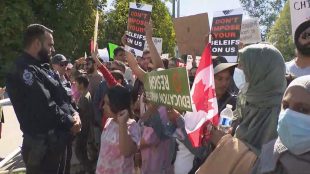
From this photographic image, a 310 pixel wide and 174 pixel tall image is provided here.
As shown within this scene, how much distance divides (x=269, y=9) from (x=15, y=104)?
172ft

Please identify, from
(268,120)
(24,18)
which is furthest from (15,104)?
(24,18)

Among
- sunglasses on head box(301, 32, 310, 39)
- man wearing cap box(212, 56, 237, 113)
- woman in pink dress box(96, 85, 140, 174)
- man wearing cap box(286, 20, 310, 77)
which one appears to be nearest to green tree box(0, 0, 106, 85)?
woman in pink dress box(96, 85, 140, 174)

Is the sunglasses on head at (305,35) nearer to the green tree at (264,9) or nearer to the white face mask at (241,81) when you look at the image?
the white face mask at (241,81)

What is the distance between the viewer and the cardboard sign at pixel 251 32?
8.67 m

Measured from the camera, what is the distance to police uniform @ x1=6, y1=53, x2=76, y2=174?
16.5 feet

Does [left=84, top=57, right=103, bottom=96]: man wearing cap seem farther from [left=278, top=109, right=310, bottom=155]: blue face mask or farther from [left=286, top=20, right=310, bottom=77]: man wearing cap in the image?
[left=278, top=109, right=310, bottom=155]: blue face mask

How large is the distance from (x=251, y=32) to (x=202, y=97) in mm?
5721

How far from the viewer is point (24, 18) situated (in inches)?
665

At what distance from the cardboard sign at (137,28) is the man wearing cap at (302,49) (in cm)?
533

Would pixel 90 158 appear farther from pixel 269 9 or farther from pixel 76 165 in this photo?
pixel 269 9

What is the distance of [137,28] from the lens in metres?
9.62

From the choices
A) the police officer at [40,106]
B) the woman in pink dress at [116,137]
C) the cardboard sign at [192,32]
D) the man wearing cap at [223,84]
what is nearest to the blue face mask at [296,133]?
the man wearing cap at [223,84]

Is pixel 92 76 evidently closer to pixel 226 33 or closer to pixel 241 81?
pixel 226 33

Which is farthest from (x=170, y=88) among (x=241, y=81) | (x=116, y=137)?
(x=116, y=137)
